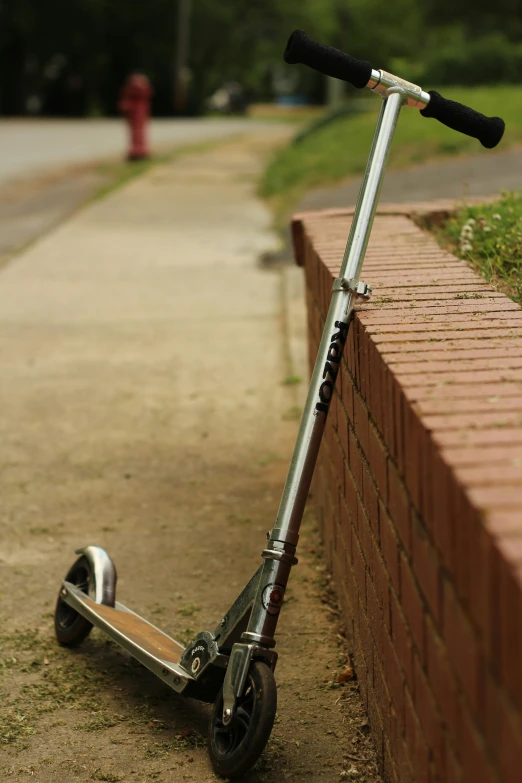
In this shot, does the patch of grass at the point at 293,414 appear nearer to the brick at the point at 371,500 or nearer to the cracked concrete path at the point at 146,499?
the cracked concrete path at the point at 146,499

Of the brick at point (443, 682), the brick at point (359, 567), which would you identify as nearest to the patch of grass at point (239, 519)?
the brick at point (359, 567)

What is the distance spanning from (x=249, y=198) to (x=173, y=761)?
11.9m

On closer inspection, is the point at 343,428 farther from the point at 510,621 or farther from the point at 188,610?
the point at 510,621

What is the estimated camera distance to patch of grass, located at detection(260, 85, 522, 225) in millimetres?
12648

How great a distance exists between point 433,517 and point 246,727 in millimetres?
799

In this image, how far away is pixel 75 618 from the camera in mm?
3092

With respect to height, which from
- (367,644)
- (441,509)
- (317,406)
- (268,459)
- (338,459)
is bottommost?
(268,459)

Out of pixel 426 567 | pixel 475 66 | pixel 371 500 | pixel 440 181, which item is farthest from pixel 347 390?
pixel 475 66

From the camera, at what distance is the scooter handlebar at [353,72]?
7.60 feet

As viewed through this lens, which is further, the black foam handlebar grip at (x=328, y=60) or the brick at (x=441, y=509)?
the black foam handlebar grip at (x=328, y=60)

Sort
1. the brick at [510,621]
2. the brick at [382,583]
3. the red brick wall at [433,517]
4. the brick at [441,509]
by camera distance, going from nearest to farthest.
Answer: the brick at [510,621]
the red brick wall at [433,517]
the brick at [441,509]
the brick at [382,583]

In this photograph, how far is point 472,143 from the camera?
1287 centimetres

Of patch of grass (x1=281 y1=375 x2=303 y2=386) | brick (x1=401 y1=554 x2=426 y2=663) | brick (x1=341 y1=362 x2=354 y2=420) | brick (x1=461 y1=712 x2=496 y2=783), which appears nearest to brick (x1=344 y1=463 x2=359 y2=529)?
brick (x1=341 y1=362 x2=354 y2=420)

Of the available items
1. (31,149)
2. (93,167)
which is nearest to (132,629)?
(93,167)
